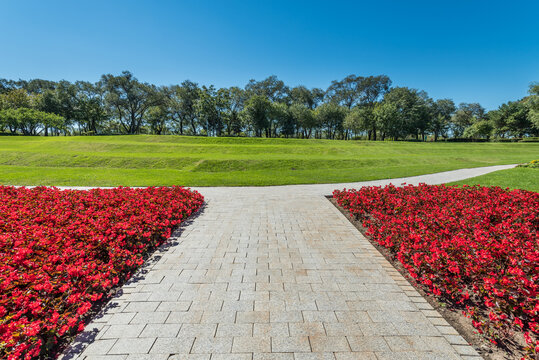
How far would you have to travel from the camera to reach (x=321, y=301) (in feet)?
10.5

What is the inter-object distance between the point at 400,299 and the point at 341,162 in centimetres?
1692

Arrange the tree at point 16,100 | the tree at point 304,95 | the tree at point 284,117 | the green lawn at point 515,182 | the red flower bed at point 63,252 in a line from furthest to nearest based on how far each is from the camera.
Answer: the tree at point 304,95 < the tree at point 284,117 < the tree at point 16,100 < the green lawn at point 515,182 < the red flower bed at point 63,252

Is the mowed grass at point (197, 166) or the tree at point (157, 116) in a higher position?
the tree at point (157, 116)

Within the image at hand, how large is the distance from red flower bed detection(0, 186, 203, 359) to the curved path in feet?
1.06

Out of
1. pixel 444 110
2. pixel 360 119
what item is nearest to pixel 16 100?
pixel 360 119

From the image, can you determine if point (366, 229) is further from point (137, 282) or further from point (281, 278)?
point (137, 282)

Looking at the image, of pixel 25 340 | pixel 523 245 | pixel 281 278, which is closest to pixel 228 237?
pixel 281 278

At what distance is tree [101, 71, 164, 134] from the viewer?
47156 mm

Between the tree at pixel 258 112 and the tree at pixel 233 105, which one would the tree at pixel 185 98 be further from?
the tree at pixel 258 112

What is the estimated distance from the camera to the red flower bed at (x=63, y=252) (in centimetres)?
243

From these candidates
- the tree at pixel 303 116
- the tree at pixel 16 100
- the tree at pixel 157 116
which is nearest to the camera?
the tree at pixel 16 100

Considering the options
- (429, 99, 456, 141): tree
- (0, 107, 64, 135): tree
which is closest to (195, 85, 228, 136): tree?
(0, 107, 64, 135): tree

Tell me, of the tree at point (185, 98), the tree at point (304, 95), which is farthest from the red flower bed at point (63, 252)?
the tree at point (304, 95)

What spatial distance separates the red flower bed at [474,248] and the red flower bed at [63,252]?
4.85 metres
